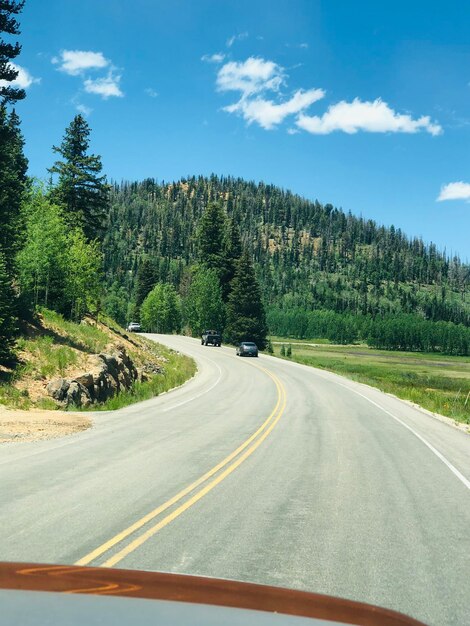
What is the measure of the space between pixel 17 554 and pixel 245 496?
12.2ft

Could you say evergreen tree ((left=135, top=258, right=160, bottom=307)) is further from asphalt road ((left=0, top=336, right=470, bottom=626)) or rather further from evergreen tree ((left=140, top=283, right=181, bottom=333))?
asphalt road ((left=0, top=336, right=470, bottom=626))

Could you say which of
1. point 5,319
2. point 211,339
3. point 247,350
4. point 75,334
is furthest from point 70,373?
point 211,339

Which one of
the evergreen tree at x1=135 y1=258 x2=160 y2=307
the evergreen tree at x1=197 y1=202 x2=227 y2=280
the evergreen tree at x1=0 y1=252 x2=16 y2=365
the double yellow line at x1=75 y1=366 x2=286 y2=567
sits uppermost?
the evergreen tree at x1=197 y1=202 x2=227 y2=280

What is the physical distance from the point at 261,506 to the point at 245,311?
59364mm

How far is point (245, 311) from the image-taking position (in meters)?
66.9

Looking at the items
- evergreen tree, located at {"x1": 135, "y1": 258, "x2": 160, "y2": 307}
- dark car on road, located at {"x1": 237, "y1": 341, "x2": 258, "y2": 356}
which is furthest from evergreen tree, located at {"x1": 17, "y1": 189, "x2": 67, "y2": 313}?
evergreen tree, located at {"x1": 135, "y1": 258, "x2": 160, "y2": 307}

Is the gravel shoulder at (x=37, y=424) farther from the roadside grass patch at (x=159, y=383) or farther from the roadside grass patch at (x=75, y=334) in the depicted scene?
the roadside grass patch at (x=75, y=334)

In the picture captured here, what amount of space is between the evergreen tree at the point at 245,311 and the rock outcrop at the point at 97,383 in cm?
3716

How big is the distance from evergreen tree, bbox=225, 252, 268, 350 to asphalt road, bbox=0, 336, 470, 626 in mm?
50037

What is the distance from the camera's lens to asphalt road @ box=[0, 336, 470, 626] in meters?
5.23

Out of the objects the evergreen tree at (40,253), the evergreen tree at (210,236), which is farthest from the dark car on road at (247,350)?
the evergreen tree at (210,236)

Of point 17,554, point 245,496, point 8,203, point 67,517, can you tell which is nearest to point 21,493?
point 67,517

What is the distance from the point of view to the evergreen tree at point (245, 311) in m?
66.4

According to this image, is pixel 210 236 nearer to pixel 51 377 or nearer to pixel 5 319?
pixel 51 377
